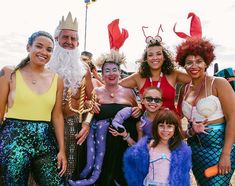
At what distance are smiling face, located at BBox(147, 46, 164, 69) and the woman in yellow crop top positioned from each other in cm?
139

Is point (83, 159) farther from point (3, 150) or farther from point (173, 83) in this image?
point (173, 83)

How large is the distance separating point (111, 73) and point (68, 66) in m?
0.53

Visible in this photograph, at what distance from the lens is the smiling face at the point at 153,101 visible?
12.2 ft

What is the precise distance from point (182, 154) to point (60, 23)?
2227mm

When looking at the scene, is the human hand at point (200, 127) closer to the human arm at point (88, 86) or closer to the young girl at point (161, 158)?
the young girl at point (161, 158)

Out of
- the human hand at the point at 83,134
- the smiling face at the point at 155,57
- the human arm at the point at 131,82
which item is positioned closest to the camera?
the human hand at the point at 83,134

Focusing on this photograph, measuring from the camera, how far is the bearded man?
12.5 ft

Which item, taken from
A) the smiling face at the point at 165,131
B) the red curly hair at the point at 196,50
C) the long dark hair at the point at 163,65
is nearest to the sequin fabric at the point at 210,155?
the smiling face at the point at 165,131

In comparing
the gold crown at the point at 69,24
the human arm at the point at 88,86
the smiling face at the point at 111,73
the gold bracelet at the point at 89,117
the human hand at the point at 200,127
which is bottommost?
the human hand at the point at 200,127

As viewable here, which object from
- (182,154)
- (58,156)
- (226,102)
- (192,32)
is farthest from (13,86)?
(192,32)

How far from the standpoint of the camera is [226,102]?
11.2 ft

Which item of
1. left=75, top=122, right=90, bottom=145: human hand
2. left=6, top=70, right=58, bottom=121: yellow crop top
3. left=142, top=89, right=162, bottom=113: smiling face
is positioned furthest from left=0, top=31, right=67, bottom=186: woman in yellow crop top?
left=142, top=89, right=162, bottom=113: smiling face

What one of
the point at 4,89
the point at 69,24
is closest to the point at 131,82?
the point at 69,24

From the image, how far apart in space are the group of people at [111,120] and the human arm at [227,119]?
10mm
